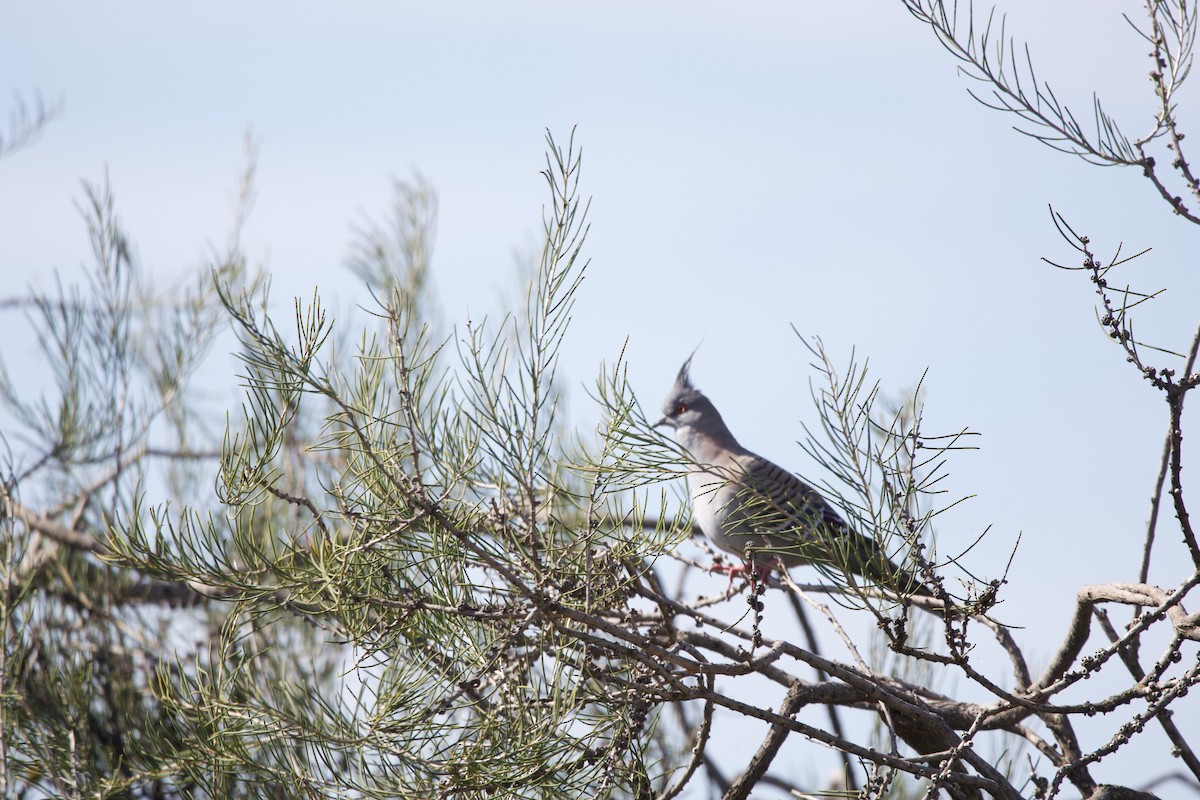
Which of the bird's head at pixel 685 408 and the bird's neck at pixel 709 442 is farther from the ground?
the bird's head at pixel 685 408

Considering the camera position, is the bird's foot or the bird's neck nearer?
the bird's foot

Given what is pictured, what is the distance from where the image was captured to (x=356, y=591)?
1.49m

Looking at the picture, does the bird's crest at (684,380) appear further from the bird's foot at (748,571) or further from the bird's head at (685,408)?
the bird's foot at (748,571)

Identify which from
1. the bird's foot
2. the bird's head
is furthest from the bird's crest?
the bird's foot

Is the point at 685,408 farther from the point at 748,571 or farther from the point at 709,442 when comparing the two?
the point at 748,571

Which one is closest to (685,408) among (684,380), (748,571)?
(684,380)

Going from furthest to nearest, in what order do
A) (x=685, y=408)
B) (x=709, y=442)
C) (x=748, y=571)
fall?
(x=685, y=408) < (x=709, y=442) < (x=748, y=571)

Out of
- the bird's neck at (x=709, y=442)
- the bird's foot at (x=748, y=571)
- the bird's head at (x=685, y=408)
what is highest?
the bird's head at (x=685, y=408)

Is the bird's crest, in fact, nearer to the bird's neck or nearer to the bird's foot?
the bird's neck

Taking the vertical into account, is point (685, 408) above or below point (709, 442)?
above

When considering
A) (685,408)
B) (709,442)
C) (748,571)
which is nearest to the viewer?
(748,571)

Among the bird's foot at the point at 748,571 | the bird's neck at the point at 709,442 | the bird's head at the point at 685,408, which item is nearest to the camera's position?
the bird's foot at the point at 748,571

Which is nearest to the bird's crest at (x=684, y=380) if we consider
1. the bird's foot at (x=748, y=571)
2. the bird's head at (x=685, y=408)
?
the bird's head at (x=685, y=408)

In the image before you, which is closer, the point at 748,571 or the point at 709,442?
the point at 748,571
